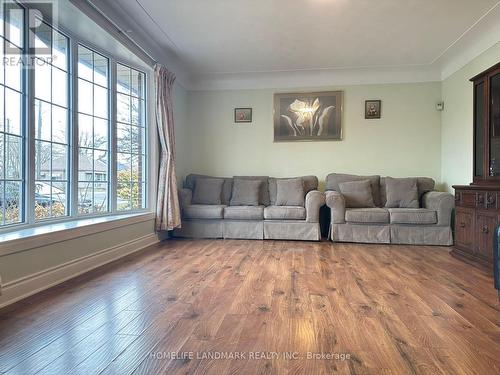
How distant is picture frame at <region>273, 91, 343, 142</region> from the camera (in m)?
4.86

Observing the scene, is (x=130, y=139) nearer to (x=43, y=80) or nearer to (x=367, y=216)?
(x=43, y=80)

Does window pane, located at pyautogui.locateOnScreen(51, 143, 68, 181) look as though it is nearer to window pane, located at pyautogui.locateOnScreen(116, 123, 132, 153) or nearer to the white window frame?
the white window frame

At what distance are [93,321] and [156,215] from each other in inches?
89.9

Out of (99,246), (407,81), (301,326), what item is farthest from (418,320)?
(407,81)

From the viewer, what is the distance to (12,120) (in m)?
2.24

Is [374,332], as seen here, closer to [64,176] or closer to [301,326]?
[301,326]

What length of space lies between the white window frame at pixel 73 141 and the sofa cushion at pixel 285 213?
1622 millimetres

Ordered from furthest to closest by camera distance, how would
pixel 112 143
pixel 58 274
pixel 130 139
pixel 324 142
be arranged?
pixel 324 142
pixel 130 139
pixel 112 143
pixel 58 274

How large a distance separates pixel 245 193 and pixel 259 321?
2.98m

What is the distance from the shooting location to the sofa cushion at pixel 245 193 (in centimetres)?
452

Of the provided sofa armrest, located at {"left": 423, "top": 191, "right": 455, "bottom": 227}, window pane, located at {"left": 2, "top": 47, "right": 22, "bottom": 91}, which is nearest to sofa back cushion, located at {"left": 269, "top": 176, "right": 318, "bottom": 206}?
sofa armrest, located at {"left": 423, "top": 191, "right": 455, "bottom": 227}

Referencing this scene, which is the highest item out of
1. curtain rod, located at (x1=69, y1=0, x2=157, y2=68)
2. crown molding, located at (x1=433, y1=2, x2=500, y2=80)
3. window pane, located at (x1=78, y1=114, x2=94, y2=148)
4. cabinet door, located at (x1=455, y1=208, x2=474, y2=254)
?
crown molding, located at (x1=433, y1=2, x2=500, y2=80)

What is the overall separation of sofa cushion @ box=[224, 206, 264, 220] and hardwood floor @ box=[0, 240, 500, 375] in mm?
1386

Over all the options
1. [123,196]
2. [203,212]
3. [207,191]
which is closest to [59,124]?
[123,196]
